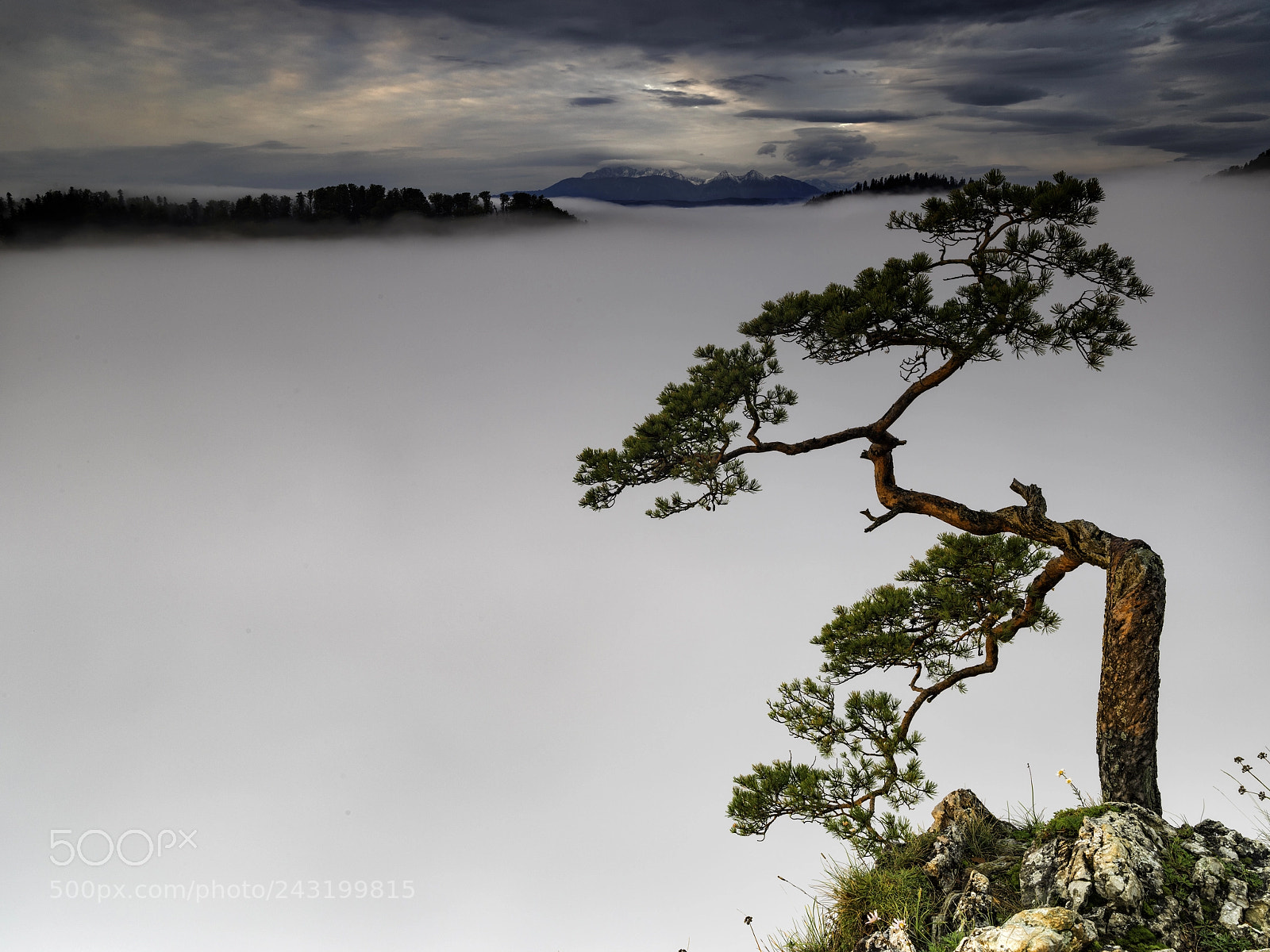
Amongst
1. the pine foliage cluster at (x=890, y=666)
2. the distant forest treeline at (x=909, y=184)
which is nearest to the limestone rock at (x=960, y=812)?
the pine foliage cluster at (x=890, y=666)

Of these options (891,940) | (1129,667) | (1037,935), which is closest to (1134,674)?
(1129,667)

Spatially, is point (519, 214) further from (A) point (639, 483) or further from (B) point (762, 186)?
(A) point (639, 483)

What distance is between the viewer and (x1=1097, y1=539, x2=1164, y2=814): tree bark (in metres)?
4.08

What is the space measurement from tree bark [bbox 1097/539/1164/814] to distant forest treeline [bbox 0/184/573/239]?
312 inches

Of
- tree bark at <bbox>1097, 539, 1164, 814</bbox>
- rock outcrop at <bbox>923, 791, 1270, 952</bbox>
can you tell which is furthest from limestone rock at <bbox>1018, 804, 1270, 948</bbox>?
tree bark at <bbox>1097, 539, 1164, 814</bbox>

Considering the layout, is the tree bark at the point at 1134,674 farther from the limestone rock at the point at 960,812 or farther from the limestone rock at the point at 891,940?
the limestone rock at the point at 891,940

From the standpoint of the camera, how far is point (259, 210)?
10406mm

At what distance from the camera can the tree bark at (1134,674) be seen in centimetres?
408

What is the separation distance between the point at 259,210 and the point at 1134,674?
9.94 metres

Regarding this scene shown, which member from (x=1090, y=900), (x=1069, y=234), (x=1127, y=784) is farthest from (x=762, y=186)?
(x=1090, y=900)

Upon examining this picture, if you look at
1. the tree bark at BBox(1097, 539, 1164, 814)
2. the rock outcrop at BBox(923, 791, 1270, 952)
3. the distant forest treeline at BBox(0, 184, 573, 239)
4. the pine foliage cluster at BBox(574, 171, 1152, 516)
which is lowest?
the rock outcrop at BBox(923, 791, 1270, 952)

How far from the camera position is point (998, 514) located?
4500 mm

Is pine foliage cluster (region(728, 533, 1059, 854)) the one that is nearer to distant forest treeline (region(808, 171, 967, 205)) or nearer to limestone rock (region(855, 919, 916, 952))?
limestone rock (region(855, 919, 916, 952))

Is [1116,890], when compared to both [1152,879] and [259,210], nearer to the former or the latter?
[1152,879]
